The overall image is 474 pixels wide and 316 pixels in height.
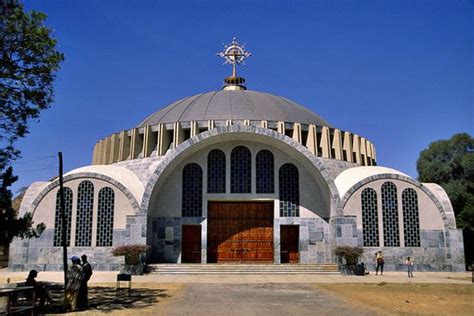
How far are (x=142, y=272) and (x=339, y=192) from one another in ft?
33.8

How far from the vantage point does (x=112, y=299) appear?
13.9 metres

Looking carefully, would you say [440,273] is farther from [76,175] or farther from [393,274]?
[76,175]

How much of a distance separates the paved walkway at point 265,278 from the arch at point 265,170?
5.33 meters

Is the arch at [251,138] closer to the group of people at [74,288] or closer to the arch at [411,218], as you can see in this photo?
the arch at [411,218]

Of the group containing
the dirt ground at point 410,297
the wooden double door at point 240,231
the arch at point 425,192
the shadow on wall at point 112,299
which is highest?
the arch at point 425,192

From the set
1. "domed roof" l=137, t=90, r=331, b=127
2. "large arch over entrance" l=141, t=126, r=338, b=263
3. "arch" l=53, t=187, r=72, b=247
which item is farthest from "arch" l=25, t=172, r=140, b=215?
"domed roof" l=137, t=90, r=331, b=127

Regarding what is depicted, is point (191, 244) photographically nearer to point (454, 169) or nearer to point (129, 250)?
point (129, 250)

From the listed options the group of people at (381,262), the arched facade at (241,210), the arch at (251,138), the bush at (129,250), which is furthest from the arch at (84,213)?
the group of people at (381,262)

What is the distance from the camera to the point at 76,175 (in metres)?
24.6

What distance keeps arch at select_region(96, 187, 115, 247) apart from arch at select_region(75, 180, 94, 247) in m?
0.40

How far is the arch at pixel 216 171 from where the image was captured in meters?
25.7

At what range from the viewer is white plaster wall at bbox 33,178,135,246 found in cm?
→ 2420

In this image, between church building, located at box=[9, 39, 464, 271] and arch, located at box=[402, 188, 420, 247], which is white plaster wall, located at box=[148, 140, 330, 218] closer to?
church building, located at box=[9, 39, 464, 271]

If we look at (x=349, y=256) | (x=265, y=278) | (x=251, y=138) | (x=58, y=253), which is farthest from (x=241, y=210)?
(x=58, y=253)
